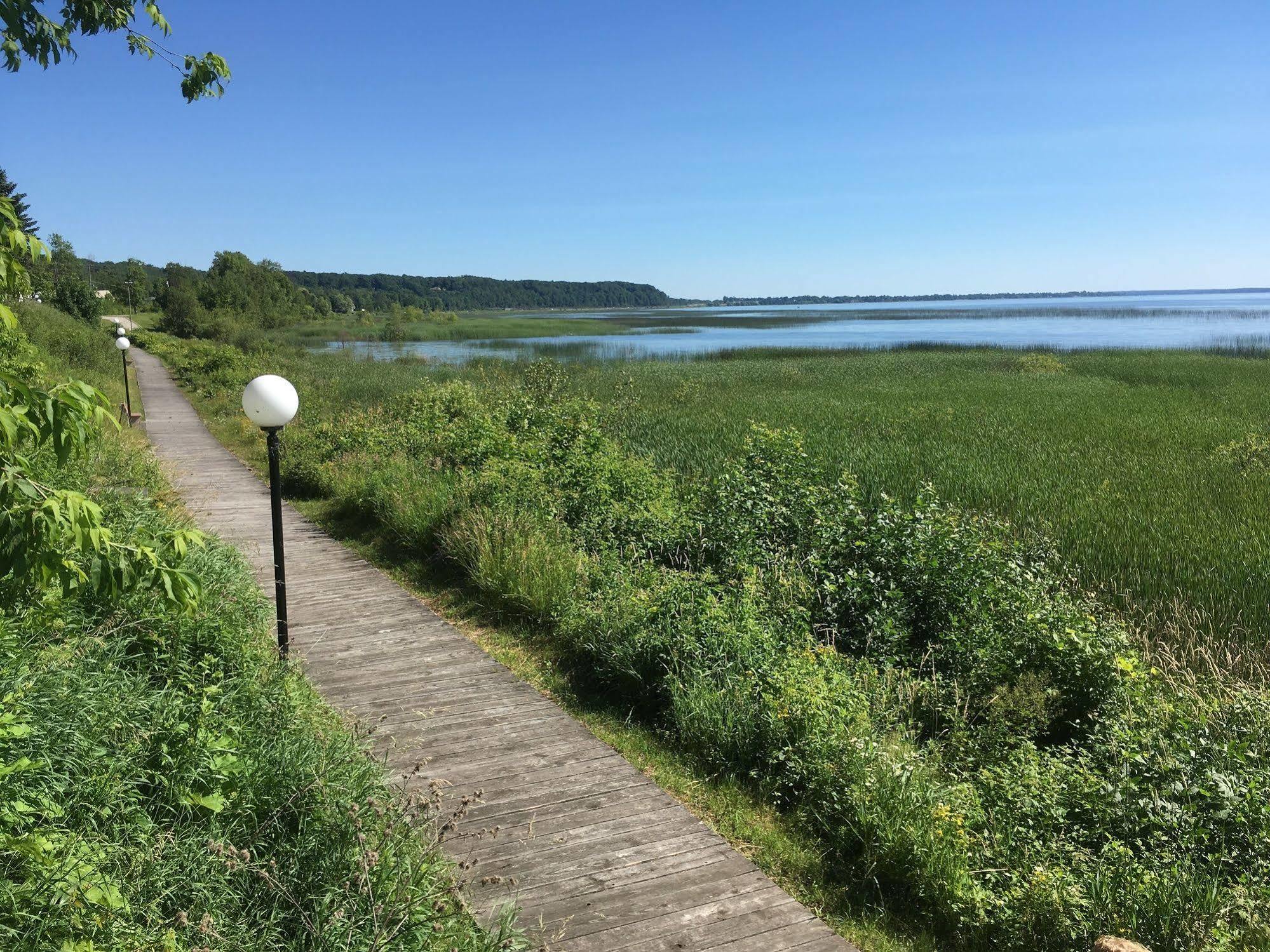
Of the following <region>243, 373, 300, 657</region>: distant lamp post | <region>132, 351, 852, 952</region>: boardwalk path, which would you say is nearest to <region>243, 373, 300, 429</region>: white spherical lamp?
<region>243, 373, 300, 657</region>: distant lamp post

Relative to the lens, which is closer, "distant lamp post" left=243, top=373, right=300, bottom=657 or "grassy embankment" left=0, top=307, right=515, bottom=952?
"grassy embankment" left=0, top=307, right=515, bottom=952

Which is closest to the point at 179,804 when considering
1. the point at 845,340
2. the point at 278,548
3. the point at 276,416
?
the point at 278,548

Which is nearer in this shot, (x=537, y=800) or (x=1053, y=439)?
(x=537, y=800)

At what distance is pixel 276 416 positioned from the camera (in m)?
5.54

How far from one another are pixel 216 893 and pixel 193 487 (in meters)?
10.3

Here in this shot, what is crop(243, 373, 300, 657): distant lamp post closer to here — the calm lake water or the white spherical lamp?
the white spherical lamp

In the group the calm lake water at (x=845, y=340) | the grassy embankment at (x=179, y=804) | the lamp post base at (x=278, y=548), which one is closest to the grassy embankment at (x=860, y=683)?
the lamp post base at (x=278, y=548)

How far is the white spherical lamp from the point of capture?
5496mm

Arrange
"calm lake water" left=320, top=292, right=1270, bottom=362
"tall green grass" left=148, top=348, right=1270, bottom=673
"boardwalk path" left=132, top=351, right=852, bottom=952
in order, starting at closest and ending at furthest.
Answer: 1. "boardwalk path" left=132, top=351, right=852, bottom=952
2. "tall green grass" left=148, top=348, right=1270, bottom=673
3. "calm lake water" left=320, top=292, right=1270, bottom=362

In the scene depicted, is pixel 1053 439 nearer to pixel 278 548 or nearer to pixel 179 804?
pixel 278 548

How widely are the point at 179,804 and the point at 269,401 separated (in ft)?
9.23

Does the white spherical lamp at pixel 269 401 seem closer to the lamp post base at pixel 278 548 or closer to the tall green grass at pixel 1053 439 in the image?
the lamp post base at pixel 278 548

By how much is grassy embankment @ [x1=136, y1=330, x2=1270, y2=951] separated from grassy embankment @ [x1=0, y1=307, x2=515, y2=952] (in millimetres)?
1918

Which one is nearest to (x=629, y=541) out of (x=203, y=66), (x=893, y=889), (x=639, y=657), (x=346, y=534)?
(x=639, y=657)
